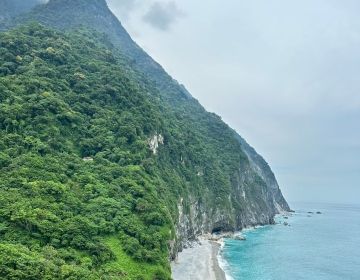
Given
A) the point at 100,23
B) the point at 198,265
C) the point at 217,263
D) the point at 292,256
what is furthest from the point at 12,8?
the point at 292,256

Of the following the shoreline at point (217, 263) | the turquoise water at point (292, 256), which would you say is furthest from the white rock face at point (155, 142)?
the turquoise water at point (292, 256)

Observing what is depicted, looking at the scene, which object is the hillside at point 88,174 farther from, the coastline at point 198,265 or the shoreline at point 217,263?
the shoreline at point 217,263

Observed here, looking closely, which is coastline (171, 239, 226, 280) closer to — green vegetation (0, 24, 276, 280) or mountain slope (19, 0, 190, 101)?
green vegetation (0, 24, 276, 280)

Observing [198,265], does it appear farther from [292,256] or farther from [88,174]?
[292,256]

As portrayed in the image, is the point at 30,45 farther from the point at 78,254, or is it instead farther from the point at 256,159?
the point at 256,159

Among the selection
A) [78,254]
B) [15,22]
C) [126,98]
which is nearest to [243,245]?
[126,98]

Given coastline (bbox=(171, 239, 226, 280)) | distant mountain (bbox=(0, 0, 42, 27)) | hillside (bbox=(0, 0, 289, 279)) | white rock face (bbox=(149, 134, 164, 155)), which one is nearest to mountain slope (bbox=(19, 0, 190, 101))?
distant mountain (bbox=(0, 0, 42, 27))
